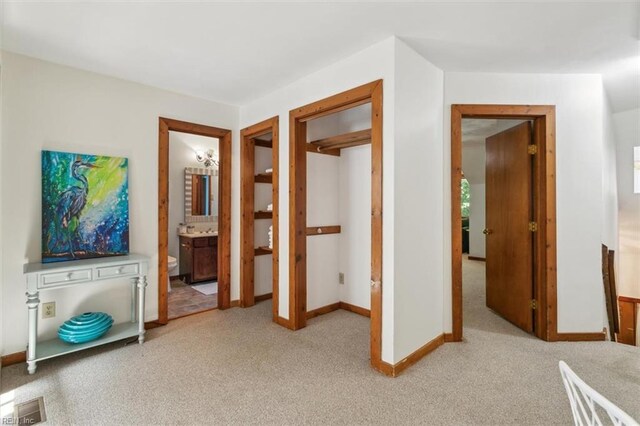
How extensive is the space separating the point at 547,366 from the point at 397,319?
1.26 meters

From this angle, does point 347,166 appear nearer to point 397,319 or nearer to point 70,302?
point 397,319

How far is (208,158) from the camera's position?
18.4ft

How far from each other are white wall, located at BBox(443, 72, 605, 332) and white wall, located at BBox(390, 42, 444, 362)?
169 millimetres

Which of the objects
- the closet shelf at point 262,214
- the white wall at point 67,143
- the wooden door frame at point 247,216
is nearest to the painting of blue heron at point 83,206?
the white wall at point 67,143

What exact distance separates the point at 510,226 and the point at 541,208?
440 mm

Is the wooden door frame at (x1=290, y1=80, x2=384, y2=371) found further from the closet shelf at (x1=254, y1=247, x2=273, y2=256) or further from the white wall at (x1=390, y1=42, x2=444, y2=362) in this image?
the closet shelf at (x1=254, y1=247, x2=273, y2=256)

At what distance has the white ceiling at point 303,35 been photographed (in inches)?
79.7

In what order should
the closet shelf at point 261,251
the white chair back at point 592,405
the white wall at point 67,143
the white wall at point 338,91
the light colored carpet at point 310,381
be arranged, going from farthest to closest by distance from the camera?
the closet shelf at point 261,251, the white wall at point 67,143, the white wall at point 338,91, the light colored carpet at point 310,381, the white chair back at point 592,405

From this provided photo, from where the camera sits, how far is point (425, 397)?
207 cm

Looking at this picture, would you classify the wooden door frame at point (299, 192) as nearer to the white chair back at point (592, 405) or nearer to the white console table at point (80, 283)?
the white console table at point (80, 283)

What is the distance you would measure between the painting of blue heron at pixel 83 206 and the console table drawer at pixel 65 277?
0.35m

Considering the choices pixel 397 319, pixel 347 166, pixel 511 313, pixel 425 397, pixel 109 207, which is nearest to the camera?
pixel 425 397

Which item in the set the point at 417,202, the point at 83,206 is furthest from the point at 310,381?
the point at 83,206

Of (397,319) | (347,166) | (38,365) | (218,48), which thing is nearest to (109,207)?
(38,365)
